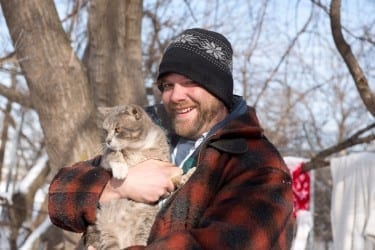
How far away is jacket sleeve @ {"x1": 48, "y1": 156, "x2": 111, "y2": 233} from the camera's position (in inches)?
89.8

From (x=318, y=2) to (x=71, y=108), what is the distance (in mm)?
2371

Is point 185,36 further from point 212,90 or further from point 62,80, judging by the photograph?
point 62,80

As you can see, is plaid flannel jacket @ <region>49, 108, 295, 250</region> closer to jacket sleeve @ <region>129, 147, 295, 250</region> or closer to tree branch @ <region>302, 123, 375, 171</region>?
jacket sleeve @ <region>129, 147, 295, 250</region>

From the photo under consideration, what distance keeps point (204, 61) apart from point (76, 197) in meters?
0.74

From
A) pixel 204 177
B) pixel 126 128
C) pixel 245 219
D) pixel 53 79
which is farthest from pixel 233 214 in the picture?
pixel 53 79

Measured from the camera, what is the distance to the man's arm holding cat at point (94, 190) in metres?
2.23

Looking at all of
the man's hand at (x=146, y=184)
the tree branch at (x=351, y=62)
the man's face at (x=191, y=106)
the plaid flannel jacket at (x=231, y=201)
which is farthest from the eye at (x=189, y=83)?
the tree branch at (x=351, y=62)

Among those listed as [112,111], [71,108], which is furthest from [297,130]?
[112,111]

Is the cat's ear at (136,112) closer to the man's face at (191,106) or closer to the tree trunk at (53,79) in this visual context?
the man's face at (191,106)

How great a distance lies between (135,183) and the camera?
2.27 m

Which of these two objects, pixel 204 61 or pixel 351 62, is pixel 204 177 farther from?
pixel 351 62

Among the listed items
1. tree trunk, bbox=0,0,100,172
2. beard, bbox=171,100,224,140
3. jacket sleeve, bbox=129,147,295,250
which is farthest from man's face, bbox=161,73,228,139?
tree trunk, bbox=0,0,100,172

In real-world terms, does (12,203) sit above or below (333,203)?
below

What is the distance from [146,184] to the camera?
7.34ft
